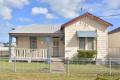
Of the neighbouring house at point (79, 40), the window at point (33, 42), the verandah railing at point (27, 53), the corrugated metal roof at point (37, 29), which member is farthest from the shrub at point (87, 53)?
the window at point (33, 42)

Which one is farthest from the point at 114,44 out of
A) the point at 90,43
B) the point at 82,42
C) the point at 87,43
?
the point at 82,42

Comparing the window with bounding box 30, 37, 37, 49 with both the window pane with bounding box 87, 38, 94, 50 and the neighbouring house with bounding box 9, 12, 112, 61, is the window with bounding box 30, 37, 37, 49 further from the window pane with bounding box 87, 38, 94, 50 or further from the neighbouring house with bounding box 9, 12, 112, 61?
the window pane with bounding box 87, 38, 94, 50

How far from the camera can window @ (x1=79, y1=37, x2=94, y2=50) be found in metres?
27.8

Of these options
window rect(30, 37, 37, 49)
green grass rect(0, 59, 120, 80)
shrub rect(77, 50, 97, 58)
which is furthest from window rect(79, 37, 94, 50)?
green grass rect(0, 59, 120, 80)

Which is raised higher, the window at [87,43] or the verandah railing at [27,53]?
the window at [87,43]

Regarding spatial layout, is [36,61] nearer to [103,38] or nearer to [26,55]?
[26,55]

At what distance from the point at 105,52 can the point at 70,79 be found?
13131 mm

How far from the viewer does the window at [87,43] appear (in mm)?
27766

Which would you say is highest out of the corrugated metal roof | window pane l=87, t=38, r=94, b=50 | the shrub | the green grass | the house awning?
the corrugated metal roof

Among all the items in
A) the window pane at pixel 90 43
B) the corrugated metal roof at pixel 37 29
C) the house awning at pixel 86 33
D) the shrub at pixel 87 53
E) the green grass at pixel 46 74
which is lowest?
the green grass at pixel 46 74

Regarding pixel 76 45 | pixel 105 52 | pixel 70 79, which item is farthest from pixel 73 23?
pixel 70 79

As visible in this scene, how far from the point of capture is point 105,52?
27.8 meters

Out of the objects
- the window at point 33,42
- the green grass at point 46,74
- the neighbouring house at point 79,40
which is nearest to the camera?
the green grass at point 46,74

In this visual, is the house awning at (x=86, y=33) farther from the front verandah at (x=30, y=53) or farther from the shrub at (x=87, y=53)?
the front verandah at (x=30, y=53)
